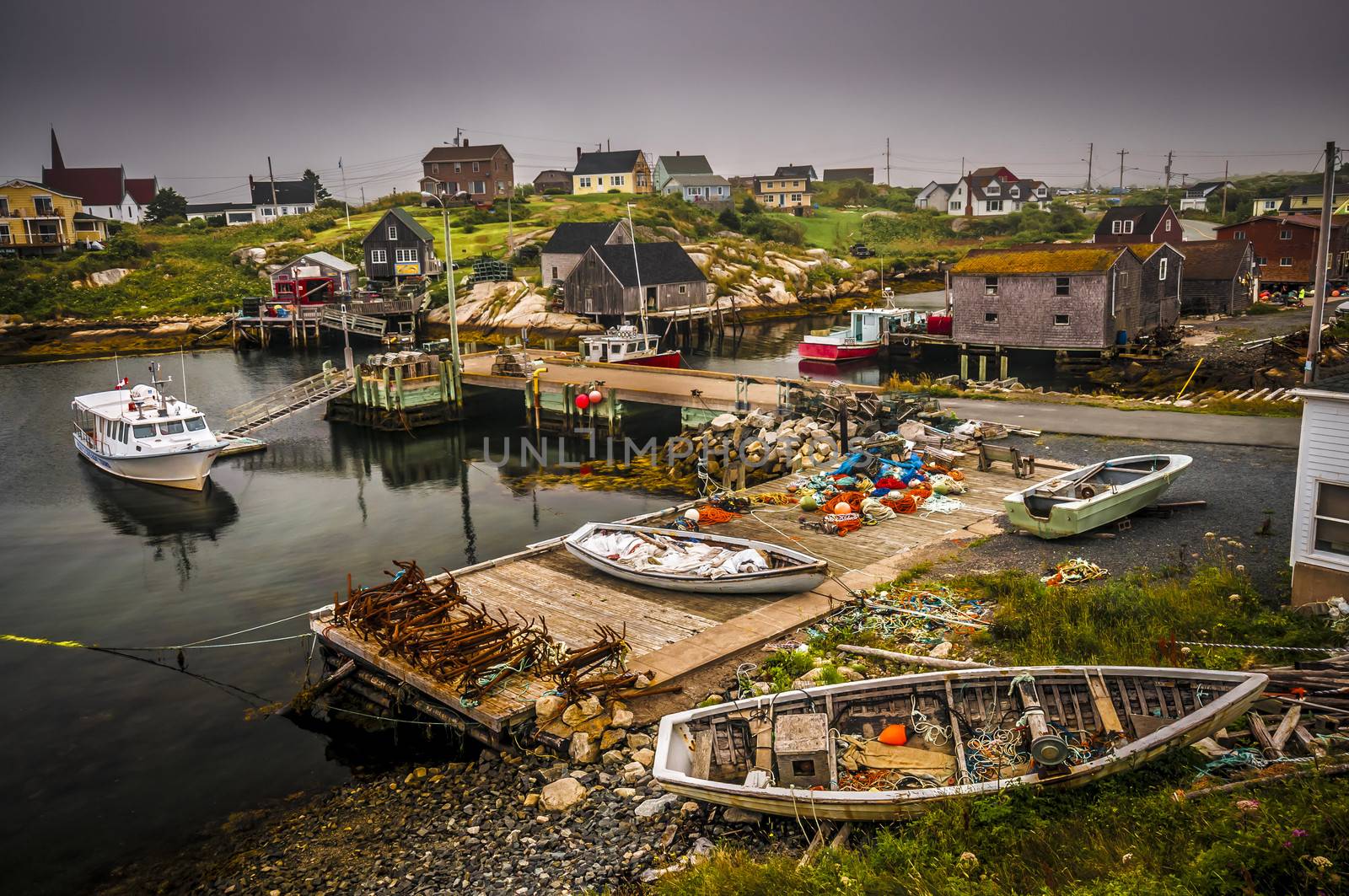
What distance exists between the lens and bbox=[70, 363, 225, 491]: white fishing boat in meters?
32.2

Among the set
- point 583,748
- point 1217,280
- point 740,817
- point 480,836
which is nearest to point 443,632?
point 583,748

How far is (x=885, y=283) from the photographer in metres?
94.7

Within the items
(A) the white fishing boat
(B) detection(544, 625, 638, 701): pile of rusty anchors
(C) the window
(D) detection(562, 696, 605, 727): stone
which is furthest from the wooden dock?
(A) the white fishing boat

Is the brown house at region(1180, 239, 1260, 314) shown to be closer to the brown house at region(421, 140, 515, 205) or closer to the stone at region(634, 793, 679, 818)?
the stone at region(634, 793, 679, 818)

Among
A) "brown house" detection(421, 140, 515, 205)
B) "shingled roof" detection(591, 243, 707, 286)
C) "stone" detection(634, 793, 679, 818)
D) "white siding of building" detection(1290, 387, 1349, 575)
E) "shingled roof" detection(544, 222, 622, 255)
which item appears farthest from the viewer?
"brown house" detection(421, 140, 515, 205)

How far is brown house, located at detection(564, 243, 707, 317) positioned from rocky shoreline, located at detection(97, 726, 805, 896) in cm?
5215

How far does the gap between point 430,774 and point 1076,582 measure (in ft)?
36.3

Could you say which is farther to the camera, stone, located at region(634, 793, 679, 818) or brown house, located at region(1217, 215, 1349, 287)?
brown house, located at region(1217, 215, 1349, 287)

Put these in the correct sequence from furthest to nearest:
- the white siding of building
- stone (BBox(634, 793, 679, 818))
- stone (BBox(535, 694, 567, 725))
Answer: stone (BBox(535, 694, 567, 725)) → the white siding of building → stone (BBox(634, 793, 679, 818))

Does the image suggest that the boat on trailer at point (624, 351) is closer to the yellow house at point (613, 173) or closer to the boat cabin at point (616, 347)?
the boat cabin at point (616, 347)

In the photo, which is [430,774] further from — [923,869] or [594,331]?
[594,331]

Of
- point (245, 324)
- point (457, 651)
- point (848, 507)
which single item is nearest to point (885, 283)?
point (245, 324)

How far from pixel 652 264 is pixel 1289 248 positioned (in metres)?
48.8

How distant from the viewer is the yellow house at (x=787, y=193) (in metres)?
136
